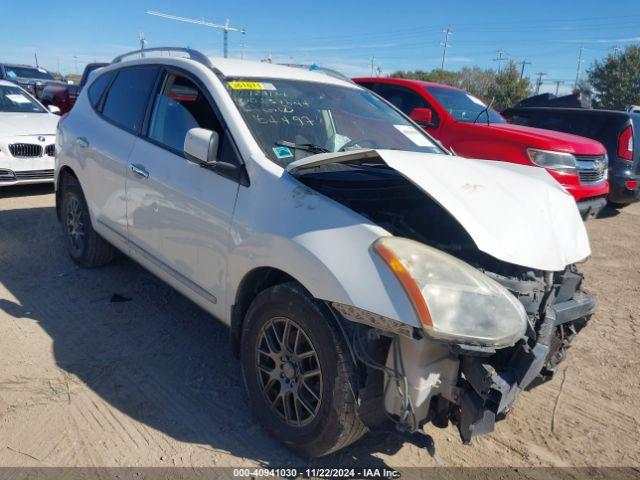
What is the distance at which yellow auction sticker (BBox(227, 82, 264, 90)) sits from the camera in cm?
309

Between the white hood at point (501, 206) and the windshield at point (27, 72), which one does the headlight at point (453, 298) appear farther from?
the windshield at point (27, 72)

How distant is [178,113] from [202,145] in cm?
76

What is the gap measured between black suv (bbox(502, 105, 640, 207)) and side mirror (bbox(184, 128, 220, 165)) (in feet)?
24.1

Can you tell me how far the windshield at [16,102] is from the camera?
328 inches

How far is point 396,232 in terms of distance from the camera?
2307 mm

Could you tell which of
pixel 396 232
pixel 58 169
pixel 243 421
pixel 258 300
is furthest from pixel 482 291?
pixel 58 169

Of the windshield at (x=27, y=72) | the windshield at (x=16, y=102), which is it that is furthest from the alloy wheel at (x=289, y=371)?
the windshield at (x=27, y=72)

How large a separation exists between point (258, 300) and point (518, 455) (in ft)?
5.04

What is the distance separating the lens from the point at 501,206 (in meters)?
2.25

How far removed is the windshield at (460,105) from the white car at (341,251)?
3.78 metres

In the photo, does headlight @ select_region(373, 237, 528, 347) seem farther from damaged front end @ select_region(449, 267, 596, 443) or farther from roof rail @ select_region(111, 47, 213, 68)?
roof rail @ select_region(111, 47, 213, 68)

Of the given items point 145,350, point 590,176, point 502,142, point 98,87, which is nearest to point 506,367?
point 145,350

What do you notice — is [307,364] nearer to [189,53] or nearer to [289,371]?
[289,371]

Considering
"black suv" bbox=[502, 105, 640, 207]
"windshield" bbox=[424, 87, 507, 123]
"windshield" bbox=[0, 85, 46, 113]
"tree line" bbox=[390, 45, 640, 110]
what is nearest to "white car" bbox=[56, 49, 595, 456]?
"windshield" bbox=[424, 87, 507, 123]
